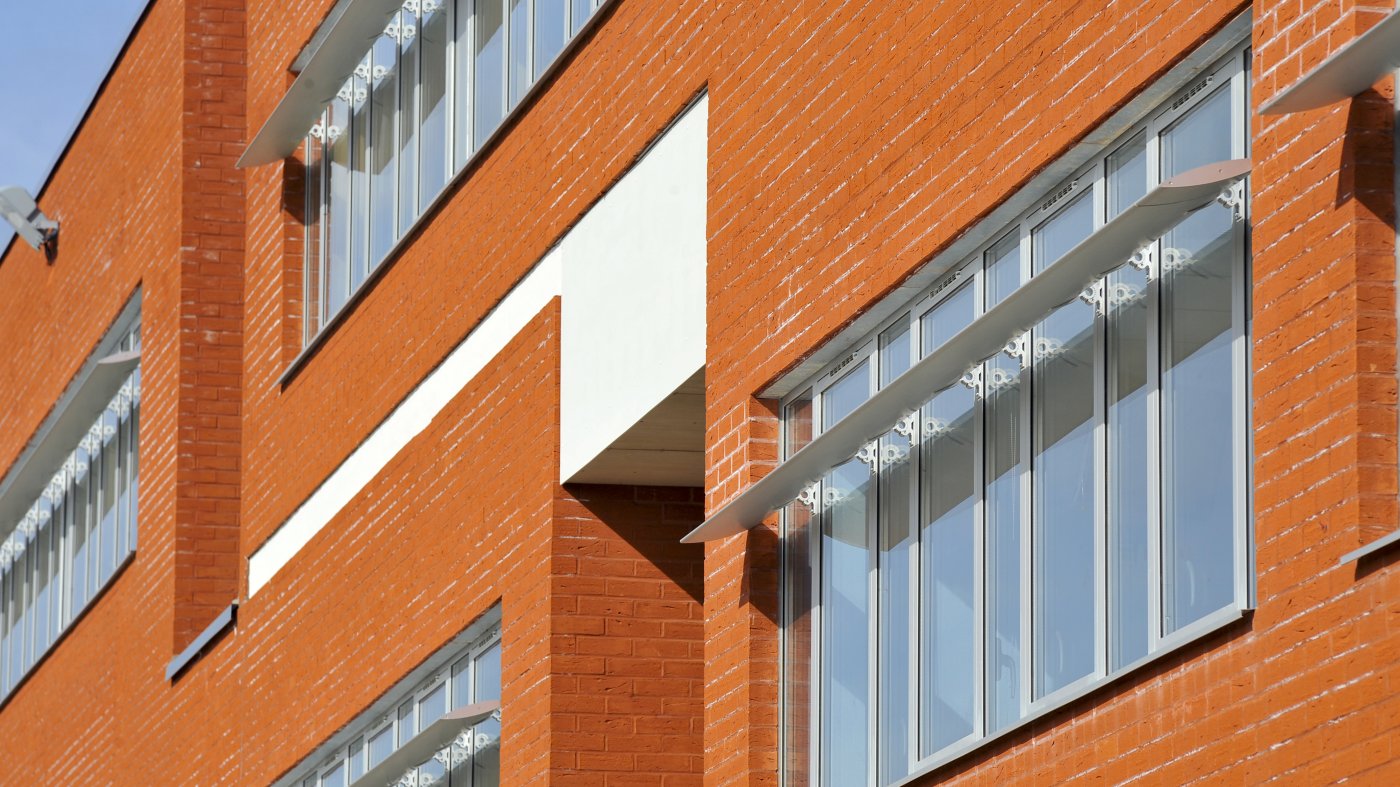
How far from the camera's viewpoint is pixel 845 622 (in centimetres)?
1077

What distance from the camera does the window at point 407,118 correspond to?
14.9 meters

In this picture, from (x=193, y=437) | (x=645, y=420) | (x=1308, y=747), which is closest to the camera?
(x=1308, y=747)

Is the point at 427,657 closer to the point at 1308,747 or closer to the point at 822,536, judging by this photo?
the point at 822,536

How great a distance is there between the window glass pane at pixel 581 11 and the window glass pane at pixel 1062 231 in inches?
192

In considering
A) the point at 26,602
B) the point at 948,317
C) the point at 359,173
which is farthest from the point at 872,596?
the point at 26,602

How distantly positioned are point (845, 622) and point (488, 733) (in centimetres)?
418

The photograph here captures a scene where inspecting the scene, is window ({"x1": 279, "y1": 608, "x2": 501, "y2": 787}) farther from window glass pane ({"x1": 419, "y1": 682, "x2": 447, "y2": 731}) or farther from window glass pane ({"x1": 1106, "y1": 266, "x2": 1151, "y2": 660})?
window glass pane ({"x1": 1106, "y1": 266, "x2": 1151, "y2": 660})

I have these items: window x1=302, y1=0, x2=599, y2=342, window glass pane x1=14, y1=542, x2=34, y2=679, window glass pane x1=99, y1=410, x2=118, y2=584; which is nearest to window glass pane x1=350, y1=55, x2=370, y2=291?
window x1=302, y1=0, x2=599, y2=342

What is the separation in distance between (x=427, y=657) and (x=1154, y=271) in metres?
7.32

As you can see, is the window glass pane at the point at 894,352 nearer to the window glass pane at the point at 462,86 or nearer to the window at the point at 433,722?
the window at the point at 433,722

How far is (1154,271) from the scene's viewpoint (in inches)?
340

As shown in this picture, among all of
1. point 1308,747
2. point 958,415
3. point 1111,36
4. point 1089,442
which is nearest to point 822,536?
point 958,415

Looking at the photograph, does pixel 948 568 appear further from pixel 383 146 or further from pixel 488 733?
pixel 383 146

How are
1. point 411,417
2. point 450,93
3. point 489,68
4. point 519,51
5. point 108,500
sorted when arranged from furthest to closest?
point 108,500 → point 450,93 → point 411,417 → point 489,68 → point 519,51
